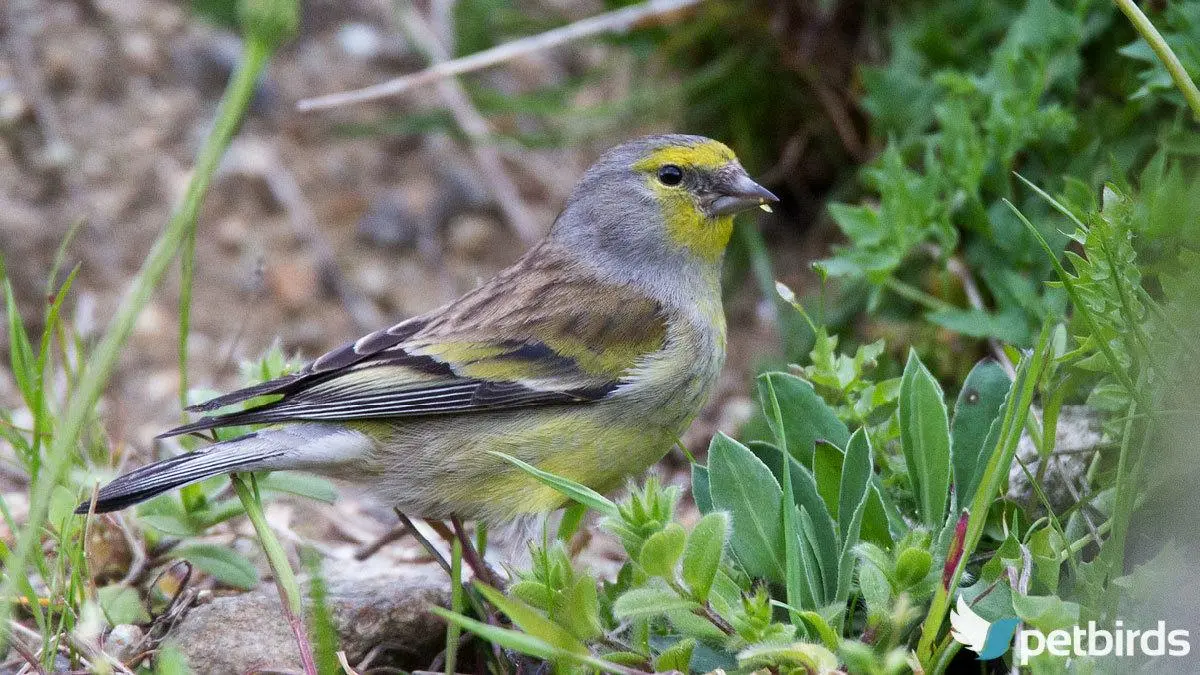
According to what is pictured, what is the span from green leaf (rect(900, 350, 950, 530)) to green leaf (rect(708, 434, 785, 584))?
0.36m

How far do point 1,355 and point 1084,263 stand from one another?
494 centimetres

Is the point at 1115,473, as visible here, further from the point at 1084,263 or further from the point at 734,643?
the point at 734,643

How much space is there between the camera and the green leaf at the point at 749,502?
9.09 feet

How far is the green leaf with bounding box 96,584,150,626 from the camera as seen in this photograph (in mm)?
3158

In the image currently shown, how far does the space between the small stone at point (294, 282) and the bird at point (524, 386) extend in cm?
278

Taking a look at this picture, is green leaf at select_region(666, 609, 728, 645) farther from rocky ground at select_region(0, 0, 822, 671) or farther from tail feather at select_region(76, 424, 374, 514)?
rocky ground at select_region(0, 0, 822, 671)

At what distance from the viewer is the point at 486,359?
12.2 ft

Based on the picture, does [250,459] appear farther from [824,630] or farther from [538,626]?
[824,630]

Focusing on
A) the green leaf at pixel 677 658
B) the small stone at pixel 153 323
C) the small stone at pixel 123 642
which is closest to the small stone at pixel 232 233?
the small stone at pixel 153 323

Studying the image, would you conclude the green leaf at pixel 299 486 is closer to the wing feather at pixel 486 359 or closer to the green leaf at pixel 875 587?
the wing feather at pixel 486 359

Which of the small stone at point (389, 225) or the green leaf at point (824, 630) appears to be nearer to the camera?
the green leaf at point (824, 630)

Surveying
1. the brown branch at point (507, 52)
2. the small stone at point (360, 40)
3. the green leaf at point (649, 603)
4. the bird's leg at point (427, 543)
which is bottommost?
the bird's leg at point (427, 543)

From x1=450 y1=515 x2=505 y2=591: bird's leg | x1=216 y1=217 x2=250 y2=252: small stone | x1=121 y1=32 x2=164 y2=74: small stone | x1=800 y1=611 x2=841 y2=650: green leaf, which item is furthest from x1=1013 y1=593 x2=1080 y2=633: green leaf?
x1=121 y1=32 x2=164 y2=74: small stone

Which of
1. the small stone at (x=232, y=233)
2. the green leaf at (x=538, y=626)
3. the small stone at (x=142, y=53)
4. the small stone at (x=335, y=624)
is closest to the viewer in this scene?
the green leaf at (x=538, y=626)
